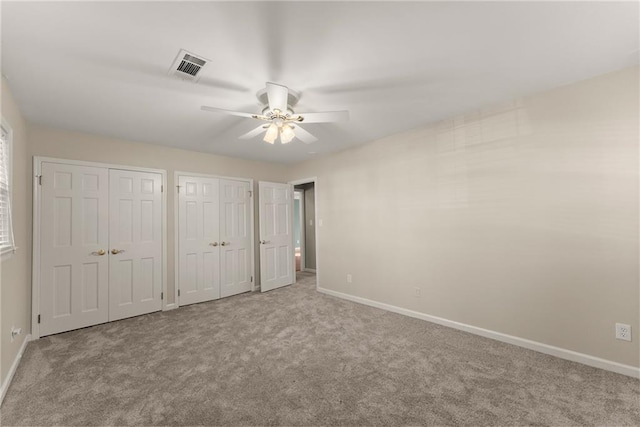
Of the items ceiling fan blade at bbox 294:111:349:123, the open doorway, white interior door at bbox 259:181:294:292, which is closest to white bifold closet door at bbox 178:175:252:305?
white interior door at bbox 259:181:294:292

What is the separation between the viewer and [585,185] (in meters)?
2.24

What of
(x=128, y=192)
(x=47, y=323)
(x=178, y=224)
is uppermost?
(x=128, y=192)

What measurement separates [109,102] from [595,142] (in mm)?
4327

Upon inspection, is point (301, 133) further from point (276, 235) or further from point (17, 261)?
point (17, 261)

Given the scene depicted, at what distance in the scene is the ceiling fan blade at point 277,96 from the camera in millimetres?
1937

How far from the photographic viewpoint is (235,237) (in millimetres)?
4570

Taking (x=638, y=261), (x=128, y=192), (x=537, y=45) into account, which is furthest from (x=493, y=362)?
(x=128, y=192)

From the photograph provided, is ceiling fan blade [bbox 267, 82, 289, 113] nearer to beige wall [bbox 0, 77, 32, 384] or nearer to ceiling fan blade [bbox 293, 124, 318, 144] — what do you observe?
ceiling fan blade [bbox 293, 124, 318, 144]

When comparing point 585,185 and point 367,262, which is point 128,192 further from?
point 585,185

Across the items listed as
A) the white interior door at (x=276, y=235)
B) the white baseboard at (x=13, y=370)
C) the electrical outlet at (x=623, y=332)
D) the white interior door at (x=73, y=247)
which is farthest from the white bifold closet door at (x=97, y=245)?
the electrical outlet at (x=623, y=332)

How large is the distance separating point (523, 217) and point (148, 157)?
468 cm

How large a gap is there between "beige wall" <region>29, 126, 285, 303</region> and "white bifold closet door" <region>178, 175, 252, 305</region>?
14cm

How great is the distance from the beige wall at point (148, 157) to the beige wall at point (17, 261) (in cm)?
24

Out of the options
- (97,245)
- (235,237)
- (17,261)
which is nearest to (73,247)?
(97,245)
